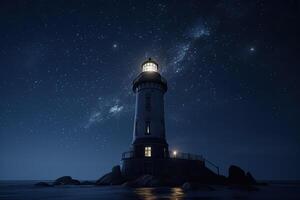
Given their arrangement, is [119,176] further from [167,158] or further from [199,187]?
[199,187]

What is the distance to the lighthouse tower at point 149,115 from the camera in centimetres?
3128

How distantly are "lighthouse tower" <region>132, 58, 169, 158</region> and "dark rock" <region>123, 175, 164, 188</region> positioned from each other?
3230mm

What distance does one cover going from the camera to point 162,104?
115 feet

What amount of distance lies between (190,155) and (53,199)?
1808cm

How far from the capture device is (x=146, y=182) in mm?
27281

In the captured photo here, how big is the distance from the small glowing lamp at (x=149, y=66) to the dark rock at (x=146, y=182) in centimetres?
1550

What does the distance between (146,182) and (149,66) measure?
16.7m

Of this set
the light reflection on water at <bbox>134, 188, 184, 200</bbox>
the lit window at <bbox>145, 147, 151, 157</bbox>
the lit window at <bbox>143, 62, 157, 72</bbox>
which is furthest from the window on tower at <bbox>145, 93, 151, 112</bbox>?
the light reflection on water at <bbox>134, 188, 184, 200</bbox>

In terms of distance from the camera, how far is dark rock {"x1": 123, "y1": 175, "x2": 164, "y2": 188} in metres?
27.2

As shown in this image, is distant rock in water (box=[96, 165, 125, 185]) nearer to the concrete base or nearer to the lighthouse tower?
the concrete base

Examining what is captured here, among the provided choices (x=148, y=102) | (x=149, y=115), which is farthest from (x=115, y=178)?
(x=148, y=102)

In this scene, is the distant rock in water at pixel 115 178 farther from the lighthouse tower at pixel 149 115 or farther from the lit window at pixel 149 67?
the lit window at pixel 149 67

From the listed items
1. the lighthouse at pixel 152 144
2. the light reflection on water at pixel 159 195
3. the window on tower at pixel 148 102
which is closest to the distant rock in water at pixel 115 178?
the lighthouse at pixel 152 144

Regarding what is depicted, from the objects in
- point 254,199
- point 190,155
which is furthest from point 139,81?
point 254,199
